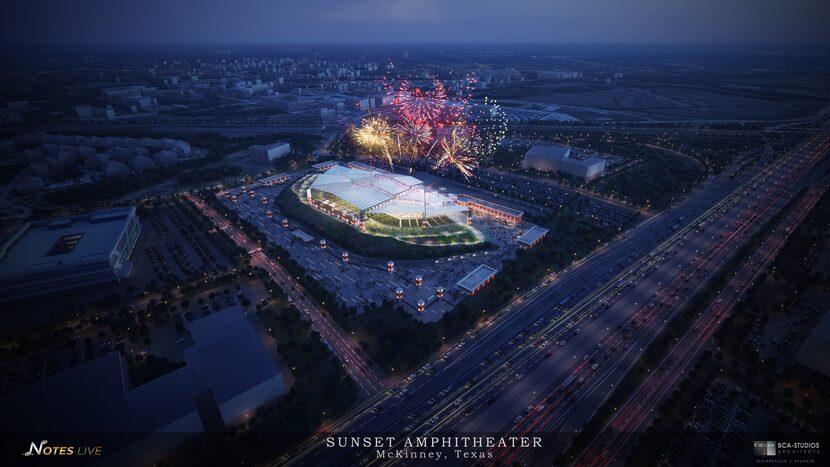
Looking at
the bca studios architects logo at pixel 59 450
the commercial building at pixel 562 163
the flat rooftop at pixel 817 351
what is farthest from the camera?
the commercial building at pixel 562 163

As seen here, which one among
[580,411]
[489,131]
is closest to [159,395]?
[580,411]

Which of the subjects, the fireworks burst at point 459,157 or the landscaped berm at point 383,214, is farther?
the fireworks burst at point 459,157

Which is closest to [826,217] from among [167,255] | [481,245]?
[481,245]

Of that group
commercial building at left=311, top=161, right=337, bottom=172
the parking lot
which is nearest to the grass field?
the parking lot

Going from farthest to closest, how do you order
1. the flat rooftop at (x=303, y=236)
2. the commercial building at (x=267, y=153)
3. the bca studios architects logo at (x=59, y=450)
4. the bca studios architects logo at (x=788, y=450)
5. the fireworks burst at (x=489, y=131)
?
the fireworks burst at (x=489, y=131)
the commercial building at (x=267, y=153)
the flat rooftop at (x=303, y=236)
the bca studios architects logo at (x=788, y=450)
the bca studios architects logo at (x=59, y=450)

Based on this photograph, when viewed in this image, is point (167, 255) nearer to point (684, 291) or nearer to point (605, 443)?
point (605, 443)

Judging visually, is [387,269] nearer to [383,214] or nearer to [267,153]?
[383,214]

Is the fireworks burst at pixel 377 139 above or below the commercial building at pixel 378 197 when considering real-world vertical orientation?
above

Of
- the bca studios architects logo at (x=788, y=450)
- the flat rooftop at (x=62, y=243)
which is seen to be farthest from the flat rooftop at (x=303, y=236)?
the bca studios architects logo at (x=788, y=450)

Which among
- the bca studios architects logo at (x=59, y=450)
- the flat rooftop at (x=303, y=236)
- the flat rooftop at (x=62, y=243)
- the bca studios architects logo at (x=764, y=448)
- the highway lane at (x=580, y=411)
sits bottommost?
the highway lane at (x=580, y=411)

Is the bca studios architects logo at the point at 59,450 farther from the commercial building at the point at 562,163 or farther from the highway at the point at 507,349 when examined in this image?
the commercial building at the point at 562,163
